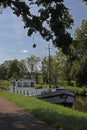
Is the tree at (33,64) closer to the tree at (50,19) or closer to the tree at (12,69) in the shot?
the tree at (12,69)

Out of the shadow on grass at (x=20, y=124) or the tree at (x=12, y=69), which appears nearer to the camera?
the shadow on grass at (x=20, y=124)

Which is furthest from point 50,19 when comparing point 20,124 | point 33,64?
point 33,64

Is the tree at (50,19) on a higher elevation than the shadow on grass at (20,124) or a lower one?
higher

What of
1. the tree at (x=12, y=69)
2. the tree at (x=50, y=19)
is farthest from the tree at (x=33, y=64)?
the tree at (x=50, y=19)

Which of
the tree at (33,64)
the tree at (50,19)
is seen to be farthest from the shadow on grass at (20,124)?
the tree at (33,64)

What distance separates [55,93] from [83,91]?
2818 centimetres

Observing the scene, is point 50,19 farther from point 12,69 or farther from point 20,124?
point 12,69

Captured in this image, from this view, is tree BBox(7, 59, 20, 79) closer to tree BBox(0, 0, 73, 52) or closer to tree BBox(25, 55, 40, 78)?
tree BBox(25, 55, 40, 78)

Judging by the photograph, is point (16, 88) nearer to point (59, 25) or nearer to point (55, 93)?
point (55, 93)

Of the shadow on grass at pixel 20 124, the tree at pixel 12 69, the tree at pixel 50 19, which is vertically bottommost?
the shadow on grass at pixel 20 124

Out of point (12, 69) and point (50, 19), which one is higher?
point (12, 69)

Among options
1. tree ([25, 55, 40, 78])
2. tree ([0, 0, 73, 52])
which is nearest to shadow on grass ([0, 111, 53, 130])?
tree ([0, 0, 73, 52])

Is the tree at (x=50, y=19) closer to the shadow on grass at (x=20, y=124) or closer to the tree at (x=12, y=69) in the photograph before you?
the shadow on grass at (x=20, y=124)

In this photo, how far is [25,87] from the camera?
50062 millimetres
